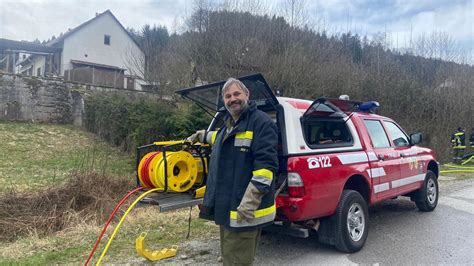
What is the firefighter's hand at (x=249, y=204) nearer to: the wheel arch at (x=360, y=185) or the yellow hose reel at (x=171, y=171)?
the yellow hose reel at (x=171, y=171)

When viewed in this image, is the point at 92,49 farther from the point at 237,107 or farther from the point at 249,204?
the point at 249,204

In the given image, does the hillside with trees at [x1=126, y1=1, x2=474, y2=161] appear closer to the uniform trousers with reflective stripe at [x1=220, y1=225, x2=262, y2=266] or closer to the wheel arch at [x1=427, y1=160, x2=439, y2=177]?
the wheel arch at [x1=427, y1=160, x2=439, y2=177]

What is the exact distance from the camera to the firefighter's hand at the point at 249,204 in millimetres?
2703

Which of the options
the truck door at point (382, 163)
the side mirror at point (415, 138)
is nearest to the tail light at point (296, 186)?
Answer: the truck door at point (382, 163)

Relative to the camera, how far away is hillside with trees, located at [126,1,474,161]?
1474cm

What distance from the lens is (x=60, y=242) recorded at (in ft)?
16.4

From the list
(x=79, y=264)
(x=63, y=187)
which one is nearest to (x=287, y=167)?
(x=79, y=264)

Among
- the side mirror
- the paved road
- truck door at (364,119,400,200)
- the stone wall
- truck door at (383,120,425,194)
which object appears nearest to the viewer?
the paved road

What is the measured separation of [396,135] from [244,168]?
160 inches

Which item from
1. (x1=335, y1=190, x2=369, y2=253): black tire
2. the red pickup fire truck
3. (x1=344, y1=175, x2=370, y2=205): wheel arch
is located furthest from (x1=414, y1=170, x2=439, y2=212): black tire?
(x1=335, y1=190, x2=369, y2=253): black tire

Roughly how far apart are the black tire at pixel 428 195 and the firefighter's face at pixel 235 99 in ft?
15.7

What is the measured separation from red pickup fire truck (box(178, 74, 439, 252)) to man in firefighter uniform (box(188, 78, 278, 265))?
641mm

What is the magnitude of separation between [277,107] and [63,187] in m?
5.22

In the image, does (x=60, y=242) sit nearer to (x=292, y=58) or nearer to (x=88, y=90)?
(x=292, y=58)
